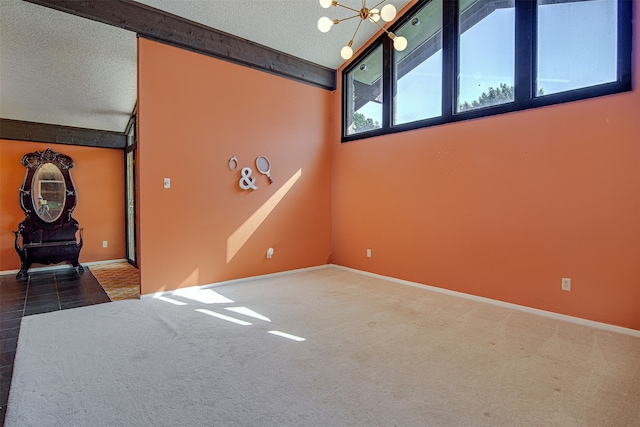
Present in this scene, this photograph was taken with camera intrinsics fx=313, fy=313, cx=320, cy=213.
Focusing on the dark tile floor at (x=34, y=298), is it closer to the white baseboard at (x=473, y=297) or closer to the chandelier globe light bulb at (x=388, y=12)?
the white baseboard at (x=473, y=297)

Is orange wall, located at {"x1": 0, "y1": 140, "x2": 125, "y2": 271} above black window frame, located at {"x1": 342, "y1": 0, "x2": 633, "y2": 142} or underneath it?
underneath

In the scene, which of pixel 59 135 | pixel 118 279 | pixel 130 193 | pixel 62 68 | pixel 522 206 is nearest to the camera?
pixel 522 206

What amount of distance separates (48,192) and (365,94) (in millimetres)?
5446

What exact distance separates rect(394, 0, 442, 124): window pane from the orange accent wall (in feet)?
1.10

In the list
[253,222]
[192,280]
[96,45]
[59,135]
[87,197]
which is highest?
[96,45]

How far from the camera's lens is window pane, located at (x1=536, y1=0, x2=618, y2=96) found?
9.17 feet

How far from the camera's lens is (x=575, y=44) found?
9.71 ft

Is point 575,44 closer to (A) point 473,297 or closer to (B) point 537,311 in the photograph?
(B) point 537,311

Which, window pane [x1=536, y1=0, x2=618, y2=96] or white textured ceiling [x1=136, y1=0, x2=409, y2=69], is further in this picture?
white textured ceiling [x1=136, y1=0, x2=409, y2=69]

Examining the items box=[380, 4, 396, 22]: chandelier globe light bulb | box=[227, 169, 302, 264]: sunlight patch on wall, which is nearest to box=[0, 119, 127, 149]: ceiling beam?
box=[227, 169, 302, 264]: sunlight patch on wall

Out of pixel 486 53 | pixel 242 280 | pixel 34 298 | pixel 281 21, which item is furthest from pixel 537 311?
pixel 34 298

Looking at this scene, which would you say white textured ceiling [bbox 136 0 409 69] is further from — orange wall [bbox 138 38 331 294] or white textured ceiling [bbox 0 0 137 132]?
white textured ceiling [bbox 0 0 137 132]

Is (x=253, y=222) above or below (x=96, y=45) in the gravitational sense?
below

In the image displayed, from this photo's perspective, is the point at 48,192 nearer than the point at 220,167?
No
